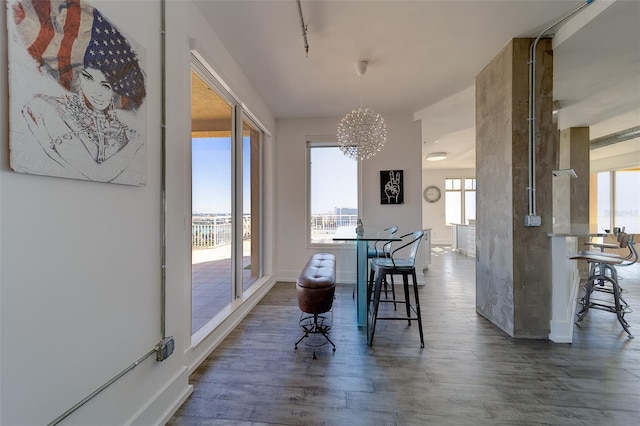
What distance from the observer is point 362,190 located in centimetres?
461

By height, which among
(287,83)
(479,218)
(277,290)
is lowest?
(277,290)

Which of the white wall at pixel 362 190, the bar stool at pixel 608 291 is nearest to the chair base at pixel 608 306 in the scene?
the bar stool at pixel 608 291

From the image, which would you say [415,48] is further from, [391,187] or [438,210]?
[438,210]

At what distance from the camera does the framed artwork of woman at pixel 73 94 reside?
869mm

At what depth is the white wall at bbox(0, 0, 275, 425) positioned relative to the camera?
861mm

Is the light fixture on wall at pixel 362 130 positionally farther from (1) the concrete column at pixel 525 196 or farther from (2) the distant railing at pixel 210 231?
(2) the distant railing at pixel 210 231

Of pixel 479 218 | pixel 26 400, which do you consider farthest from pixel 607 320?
pixel 26 400

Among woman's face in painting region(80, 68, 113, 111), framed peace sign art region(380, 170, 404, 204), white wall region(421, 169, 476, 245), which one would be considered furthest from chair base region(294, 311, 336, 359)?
white wall region(421, 169, 476, 245)

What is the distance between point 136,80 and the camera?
136 cm

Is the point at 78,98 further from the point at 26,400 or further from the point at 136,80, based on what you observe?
the point at 26,400

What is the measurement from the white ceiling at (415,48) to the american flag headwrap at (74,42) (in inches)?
46.5

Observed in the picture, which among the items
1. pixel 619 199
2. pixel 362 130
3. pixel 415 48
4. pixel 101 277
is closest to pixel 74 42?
pixel 101 277

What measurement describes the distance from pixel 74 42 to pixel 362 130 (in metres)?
2.43

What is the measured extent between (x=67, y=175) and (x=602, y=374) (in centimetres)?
356
